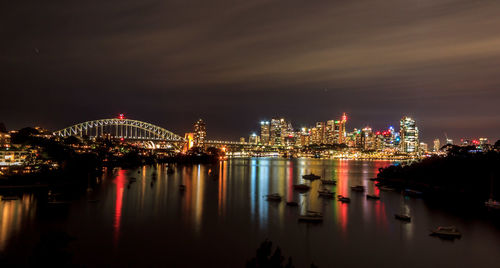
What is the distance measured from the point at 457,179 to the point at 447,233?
A: 15.1 m

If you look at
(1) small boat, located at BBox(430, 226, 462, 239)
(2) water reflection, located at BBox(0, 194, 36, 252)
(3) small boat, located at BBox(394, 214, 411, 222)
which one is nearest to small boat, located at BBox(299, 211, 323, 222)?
(3) small boat, located at BBox(394, 214, 411, 222)

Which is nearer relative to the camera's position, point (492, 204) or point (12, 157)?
point (492, 204)

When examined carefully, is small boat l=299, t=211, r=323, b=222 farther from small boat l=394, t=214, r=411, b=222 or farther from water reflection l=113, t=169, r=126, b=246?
water reflection l=113, t=169, r=126, b=246

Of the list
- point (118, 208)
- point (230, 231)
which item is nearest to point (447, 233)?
point (230, 231)

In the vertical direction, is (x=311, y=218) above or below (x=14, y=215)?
below

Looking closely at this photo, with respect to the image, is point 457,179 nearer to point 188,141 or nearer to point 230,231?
point 230,231

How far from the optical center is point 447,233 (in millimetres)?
18344

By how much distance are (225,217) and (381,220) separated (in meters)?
8.17

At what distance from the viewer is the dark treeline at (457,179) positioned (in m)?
28.3

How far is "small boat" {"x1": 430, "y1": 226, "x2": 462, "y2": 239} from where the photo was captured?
18203 mm

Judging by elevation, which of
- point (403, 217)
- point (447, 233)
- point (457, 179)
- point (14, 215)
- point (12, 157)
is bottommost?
point (447, 233)

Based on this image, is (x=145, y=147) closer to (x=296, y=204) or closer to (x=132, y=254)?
(x=296, y=204)

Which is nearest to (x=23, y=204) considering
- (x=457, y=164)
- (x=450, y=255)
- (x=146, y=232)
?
(x=146, y=232)

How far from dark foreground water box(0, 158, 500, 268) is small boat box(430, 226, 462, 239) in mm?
410
